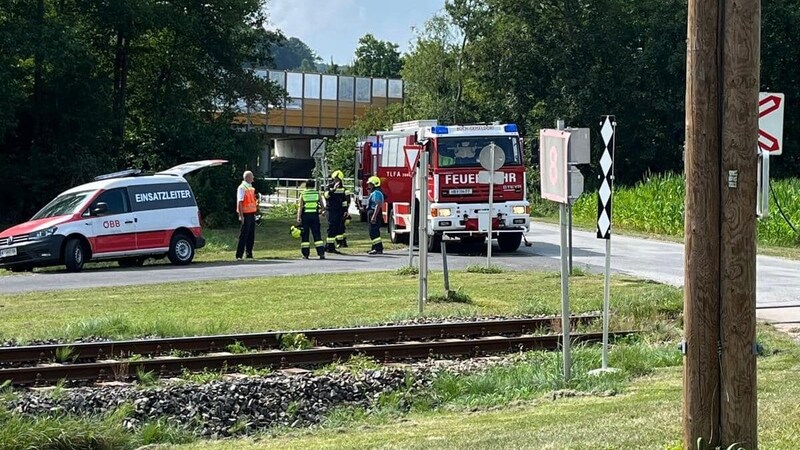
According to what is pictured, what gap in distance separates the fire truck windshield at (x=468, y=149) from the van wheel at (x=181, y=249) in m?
6.11

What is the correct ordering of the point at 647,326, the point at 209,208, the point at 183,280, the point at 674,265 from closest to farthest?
the point at 647,326 → the point at 183,280 → the point at 674,265 → the point at 209,208

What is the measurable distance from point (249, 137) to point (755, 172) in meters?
44.5

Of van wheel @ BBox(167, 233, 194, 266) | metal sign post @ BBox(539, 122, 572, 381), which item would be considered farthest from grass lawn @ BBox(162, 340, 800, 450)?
van wheel @ BBox(167, 233, 194, 266)

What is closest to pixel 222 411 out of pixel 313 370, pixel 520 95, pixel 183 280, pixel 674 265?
pixel 313 370

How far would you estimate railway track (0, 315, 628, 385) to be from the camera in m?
12.0

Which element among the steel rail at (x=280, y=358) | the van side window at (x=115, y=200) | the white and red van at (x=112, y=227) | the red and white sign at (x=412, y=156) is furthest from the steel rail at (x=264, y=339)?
the van side window at (x=115, y=200)

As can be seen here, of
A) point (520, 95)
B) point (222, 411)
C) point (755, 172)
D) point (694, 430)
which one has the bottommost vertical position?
point (222, 411)

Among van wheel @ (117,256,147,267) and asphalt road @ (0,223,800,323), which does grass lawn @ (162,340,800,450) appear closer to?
asphalt road @ (0,223,800,323)

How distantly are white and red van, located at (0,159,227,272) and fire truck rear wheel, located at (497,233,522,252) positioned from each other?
7.28 metres

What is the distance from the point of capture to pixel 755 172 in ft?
19.4

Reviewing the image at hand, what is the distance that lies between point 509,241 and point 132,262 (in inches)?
359

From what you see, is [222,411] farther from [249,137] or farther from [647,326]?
[249,137]

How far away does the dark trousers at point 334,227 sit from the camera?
28.4 m

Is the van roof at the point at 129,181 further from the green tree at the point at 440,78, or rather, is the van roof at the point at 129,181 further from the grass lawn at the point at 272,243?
the green tree at the point at 440,78
